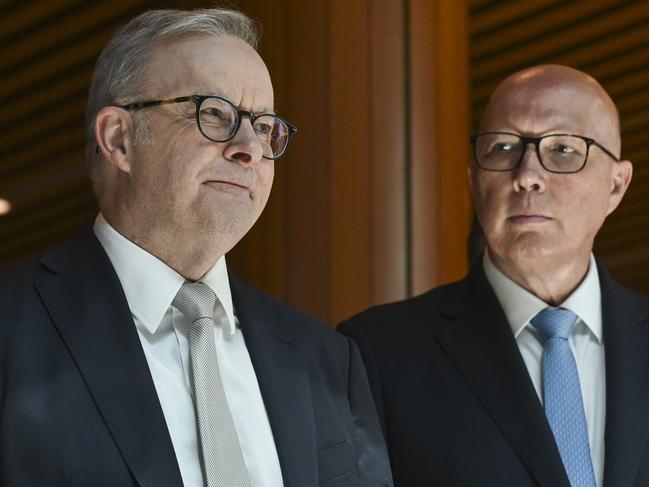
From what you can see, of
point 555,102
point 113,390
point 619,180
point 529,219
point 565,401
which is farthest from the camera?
point 619,180

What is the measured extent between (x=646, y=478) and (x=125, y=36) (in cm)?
125

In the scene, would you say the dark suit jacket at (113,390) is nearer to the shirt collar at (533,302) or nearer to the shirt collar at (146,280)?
the shirt collar at (146,280)

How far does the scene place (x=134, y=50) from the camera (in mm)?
2158

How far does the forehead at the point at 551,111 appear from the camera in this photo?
256cm

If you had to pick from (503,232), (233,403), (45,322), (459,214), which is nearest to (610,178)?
(503,232)

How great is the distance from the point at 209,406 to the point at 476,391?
0.70m

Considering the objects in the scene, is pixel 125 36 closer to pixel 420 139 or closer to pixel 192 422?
pixel 192 422

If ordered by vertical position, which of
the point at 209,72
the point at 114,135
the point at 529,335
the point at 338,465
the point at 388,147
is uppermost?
the point at 209,72

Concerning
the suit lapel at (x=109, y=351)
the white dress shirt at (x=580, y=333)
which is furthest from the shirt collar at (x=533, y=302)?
the suit lapel at (x=109, y=351)

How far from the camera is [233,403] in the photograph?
2006 mm

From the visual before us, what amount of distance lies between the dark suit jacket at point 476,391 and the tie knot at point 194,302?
0.55m

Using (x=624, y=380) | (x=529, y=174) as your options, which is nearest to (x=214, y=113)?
(x=529, y=174)

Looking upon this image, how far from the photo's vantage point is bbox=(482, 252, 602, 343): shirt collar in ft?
8.19

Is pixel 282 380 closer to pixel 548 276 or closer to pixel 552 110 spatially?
pixel 548 276
